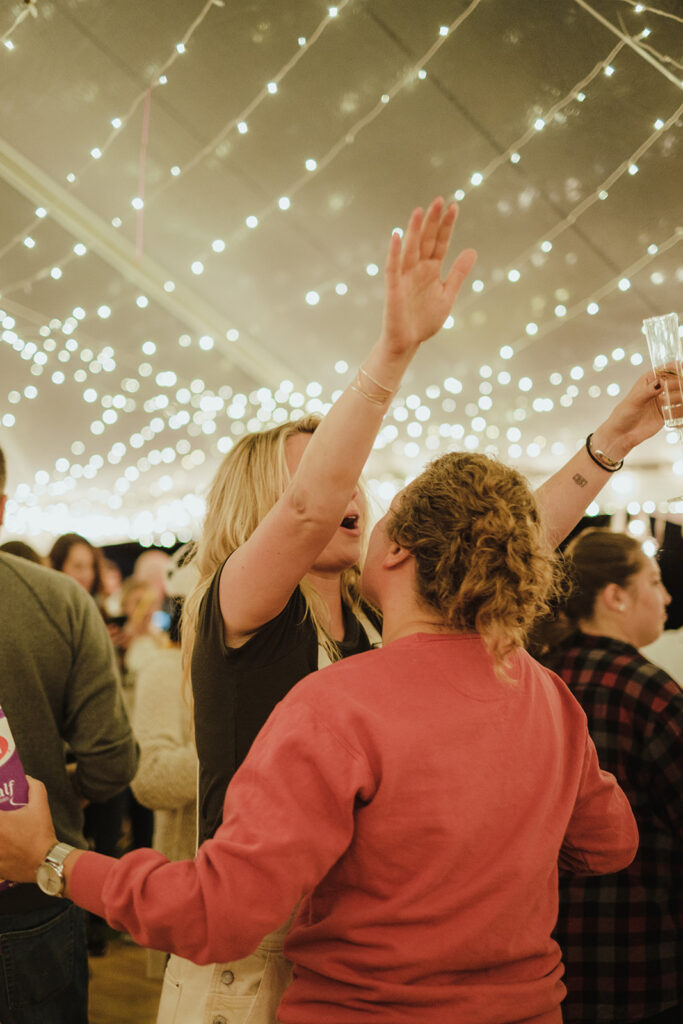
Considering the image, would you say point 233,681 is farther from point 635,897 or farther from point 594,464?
point 635,897

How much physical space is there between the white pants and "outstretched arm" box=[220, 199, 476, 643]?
522mm

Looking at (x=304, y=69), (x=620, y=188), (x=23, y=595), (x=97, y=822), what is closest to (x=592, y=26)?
(x=620, y=188)

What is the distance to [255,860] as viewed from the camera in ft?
2.89

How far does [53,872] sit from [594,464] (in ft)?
3.92

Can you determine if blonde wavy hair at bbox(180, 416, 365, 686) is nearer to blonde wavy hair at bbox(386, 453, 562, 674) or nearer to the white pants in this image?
blonde wavy hair at bbox(386, 453, 562, 674)

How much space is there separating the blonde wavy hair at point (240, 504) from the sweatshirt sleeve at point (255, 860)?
407 millimetres

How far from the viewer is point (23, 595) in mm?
1741

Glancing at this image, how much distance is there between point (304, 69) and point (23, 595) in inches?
65.2

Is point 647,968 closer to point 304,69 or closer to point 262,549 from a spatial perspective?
point 262,549

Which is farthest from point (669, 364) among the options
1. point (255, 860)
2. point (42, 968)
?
point (42, 968)

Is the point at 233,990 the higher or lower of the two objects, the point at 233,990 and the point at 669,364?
the lower

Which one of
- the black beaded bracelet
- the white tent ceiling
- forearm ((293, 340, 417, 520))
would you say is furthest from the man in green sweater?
the white tent ceiling

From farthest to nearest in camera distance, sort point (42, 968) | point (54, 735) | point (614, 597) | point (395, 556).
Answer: point (614, 597) < point (54, 735) < point (42, 968) < point (395, 556)

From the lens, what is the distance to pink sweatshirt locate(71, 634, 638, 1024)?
897 millimetres
